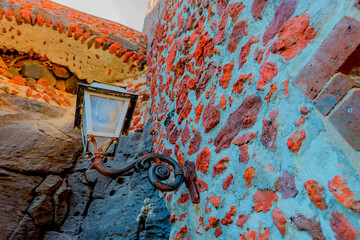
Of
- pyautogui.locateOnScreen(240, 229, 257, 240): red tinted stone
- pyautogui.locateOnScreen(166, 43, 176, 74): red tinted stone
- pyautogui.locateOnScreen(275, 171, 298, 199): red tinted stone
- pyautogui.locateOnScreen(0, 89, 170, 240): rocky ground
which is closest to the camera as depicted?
pyautogui.locateOnScreen(275, 171, 298, 199): red tinted stone

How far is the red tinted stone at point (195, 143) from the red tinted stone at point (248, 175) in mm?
488

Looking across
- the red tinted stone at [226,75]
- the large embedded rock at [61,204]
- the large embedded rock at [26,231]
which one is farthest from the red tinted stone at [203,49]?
the large embedded rock at [26,231]

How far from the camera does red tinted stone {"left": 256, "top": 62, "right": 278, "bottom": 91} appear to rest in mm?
883

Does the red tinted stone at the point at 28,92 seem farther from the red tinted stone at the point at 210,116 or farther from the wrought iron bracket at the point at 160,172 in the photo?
the red tinted stone at the point at 210,116

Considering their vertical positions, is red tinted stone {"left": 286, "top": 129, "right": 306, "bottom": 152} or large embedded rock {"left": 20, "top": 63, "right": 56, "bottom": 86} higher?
red tinted stone {"left": 286, "top": 129, "right": 306, "bottom": 152}

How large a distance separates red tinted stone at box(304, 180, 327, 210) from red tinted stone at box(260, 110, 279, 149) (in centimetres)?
21

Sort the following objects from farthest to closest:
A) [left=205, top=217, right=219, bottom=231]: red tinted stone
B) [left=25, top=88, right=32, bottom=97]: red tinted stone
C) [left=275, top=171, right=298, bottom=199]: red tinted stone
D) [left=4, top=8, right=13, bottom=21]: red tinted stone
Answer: [left=4, top=8, right=13, bottom=21]: red tinted stone
[left=25, top=88, right=32, bottom=97]: red tinted stone
[left=205, top=217, right=219, bottom=231]: red tinted stone
[left=275, top=171, right=298, bottom=199]: red tinted stone

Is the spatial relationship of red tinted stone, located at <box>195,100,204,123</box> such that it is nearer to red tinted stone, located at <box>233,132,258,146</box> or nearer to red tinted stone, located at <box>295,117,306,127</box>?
red tinted stone, located at <box>233,132,258,146</box>

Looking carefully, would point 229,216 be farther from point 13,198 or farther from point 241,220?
point 13,198

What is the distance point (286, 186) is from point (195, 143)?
0.74 metres

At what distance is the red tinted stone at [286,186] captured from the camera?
686mm

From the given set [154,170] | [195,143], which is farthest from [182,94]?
[154,170]

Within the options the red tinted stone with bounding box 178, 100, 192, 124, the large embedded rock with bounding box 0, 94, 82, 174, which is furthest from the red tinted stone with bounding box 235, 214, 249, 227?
the large embedded rock with bounding box 0, 94, 82, 174

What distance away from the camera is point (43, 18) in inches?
147
